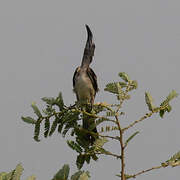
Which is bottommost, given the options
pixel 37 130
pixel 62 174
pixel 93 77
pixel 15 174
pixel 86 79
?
pixel 15 174

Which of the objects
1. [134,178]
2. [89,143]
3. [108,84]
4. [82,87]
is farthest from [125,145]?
[82,87]

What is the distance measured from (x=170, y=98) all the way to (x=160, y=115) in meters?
0.21

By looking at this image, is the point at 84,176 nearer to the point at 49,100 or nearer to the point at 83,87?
the point at 49,100

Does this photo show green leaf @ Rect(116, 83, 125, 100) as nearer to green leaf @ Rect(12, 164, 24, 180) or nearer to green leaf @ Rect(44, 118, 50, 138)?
green leaf @ Rect(44, 118, 50, 138)

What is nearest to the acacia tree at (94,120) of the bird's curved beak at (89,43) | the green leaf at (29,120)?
the green leaf at (29,120)

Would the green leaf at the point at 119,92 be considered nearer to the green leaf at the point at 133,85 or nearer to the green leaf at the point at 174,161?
the green leaf at the point at 133,85

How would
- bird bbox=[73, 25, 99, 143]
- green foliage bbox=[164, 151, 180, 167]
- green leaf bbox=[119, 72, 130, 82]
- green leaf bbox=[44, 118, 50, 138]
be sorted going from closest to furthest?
green foliage bbox=[164, 151, 180, 167] → green leaf bbox=[44, 118, 50, 138] → green leaf bbox=[119, 72, 130, 82] → bird bbox=[73, 25, 99, 143]

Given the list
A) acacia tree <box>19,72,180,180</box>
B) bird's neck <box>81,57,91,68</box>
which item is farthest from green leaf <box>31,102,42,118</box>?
bird's neck <box>81,57,91,68</box>

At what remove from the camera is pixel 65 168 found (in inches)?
115

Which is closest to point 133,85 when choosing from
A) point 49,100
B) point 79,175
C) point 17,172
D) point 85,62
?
point 49,100

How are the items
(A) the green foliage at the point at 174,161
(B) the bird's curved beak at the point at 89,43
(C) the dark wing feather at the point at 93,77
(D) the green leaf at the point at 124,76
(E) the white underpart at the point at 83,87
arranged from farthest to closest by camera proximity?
(C) the dark wing feather at the point at 93,77, (E) the white underpart at the point at 83,87, (B) the bird's curved beak at the point at 89,43, (D) the green leaf at the point at 124,76, (A) the green foliage at the point at 174,161

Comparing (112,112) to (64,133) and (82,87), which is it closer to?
(64,133)

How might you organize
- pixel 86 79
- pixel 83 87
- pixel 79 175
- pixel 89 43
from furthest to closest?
pixel 86 79 → pixel 83 87 → pixel 89 43 → pixel 79 175

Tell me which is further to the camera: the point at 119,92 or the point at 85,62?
the point at 85,62
